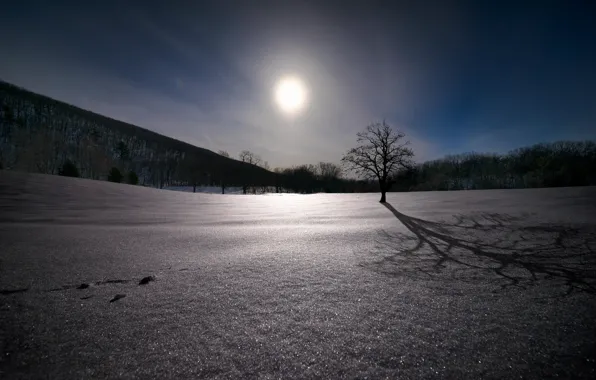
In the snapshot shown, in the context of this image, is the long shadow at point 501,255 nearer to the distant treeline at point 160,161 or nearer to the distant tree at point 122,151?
the distant treeline at point 160,161

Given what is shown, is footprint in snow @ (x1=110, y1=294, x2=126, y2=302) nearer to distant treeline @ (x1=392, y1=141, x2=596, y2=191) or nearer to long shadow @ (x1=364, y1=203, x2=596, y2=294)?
long shadow @ (x1=364, y1=203, x2=596, y2=294)

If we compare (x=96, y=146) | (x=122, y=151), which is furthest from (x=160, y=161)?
(x=96, y=146)

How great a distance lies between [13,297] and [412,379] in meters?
2.58

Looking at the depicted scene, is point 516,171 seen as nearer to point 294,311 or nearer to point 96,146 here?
point 294,311

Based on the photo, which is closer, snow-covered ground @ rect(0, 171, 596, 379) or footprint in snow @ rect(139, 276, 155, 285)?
snow-covered ground @ rect(0, 171, 596, 379)

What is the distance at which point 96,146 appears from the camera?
247 feet

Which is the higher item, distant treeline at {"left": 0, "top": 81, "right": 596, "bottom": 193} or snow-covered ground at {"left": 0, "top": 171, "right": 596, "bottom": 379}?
distant treeline at {"left": 0, "top": 81, "right": 596, "bottom": 193}

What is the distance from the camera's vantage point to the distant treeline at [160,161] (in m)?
48.1

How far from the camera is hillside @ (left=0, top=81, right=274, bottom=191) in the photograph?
59.0m

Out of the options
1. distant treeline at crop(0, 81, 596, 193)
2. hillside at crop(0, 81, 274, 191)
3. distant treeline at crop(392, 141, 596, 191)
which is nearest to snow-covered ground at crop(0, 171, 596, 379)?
distant treeline at crop(392, 141, 596, 191)

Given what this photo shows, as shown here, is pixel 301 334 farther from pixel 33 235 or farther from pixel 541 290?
pixel 33 235

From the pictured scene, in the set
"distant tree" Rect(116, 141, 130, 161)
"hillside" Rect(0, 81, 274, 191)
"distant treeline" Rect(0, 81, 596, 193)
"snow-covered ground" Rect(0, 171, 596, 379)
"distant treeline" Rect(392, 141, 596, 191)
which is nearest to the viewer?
"snow-covered ground" Rect(0, 171, 596, 379)

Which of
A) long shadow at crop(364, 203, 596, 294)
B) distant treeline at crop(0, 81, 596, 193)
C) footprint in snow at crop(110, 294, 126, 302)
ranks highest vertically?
distant treeline at crop(0, 81, 596, 193)

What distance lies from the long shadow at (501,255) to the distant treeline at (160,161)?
41755 mm
